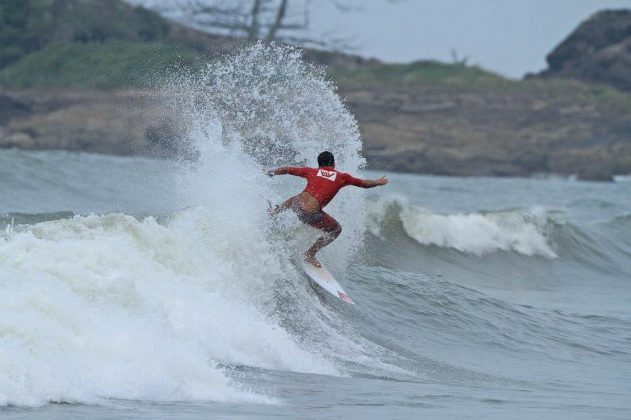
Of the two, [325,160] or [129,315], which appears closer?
[129,315]

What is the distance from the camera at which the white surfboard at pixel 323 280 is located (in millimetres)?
12820

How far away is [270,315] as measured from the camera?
11289mm

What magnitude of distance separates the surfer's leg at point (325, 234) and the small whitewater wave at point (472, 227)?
7759mm

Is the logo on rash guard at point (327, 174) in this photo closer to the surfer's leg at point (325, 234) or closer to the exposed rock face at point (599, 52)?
the surfer's leg at point (325, 234)

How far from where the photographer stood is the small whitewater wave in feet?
71.0

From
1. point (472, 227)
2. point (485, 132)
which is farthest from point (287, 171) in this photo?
point (485, 132)

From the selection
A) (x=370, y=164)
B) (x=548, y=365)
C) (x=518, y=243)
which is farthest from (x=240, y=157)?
(x=370, y=164)

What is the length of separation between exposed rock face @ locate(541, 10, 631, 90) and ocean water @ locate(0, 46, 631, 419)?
54571 millimetres

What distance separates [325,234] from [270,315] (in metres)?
1.89

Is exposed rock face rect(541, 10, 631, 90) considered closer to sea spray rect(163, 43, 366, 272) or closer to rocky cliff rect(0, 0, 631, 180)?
rocky cliff rect(0, 0, 631, 180)

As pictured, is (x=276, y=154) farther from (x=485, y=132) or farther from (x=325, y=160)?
(x=485, y=132)

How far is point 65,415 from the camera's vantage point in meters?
7.62

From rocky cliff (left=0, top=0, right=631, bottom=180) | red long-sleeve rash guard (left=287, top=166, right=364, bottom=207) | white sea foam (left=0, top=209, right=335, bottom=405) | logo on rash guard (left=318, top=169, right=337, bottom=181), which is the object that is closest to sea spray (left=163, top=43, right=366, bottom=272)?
red long-sleeve rash guard (left=287, top=166, right=364, bottom=207)

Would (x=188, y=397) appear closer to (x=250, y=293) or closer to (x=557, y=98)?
(x=250, y=293)
